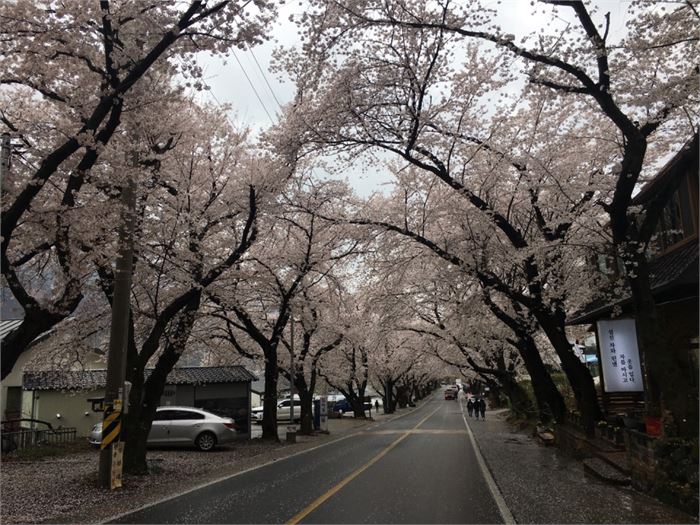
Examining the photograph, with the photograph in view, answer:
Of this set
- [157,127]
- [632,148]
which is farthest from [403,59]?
[157,127]

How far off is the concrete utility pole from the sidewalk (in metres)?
7.39

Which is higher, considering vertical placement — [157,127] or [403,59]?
[403,59]

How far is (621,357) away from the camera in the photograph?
49.8 ft

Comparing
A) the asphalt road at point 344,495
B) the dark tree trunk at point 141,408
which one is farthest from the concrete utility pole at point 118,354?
the asphalt road at point 344,495

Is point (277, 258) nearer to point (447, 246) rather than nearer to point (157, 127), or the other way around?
point (447, 246)

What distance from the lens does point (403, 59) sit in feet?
37.1

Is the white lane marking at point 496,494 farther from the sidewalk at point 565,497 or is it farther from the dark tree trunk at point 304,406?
the dark tree trunk at point 304,406

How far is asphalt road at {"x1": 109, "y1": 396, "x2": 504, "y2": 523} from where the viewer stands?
7.99 metres

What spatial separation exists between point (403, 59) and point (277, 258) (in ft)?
34.5

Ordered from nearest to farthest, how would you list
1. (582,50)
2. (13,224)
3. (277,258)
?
(13,224), (582,50), (277,258)

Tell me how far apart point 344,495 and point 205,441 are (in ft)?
34.8

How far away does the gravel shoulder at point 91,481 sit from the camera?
29.3 feet

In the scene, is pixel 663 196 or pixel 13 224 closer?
pixel 13 224


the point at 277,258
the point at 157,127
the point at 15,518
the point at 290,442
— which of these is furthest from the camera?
the point at 290,442
